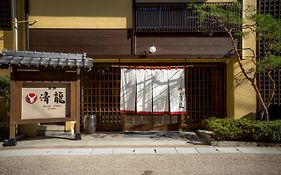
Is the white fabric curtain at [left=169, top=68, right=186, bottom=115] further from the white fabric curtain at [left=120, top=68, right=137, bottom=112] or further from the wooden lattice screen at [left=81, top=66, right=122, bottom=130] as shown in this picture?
the wooden lattice screen at [left=81, top=66, right=122, bottom=130]

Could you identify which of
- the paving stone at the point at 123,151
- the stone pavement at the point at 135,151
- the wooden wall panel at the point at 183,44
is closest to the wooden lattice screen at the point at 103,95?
the wooden wall panel at the point at 183,44

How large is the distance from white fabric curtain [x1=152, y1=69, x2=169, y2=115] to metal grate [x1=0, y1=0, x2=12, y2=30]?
6658mm

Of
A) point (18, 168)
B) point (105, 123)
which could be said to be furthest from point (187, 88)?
point (18, 168)

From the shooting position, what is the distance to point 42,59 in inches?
509

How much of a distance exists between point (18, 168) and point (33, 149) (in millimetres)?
2760

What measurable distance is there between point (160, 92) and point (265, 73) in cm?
465

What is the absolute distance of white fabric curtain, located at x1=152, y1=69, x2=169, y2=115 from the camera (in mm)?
15602

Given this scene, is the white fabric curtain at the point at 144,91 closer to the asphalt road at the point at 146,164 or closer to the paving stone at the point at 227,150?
the paving stone at the point at 227,150

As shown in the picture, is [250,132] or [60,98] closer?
[250,132]

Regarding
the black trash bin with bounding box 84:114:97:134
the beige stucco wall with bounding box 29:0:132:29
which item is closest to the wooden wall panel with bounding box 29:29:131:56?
the beige stucco wall with bounding box 29:0:132:29

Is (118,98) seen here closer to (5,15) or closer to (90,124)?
(90,124)

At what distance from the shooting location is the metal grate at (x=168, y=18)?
603 inches

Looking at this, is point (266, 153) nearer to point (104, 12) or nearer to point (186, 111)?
point (186, 111)

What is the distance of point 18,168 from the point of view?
30.7 feet
